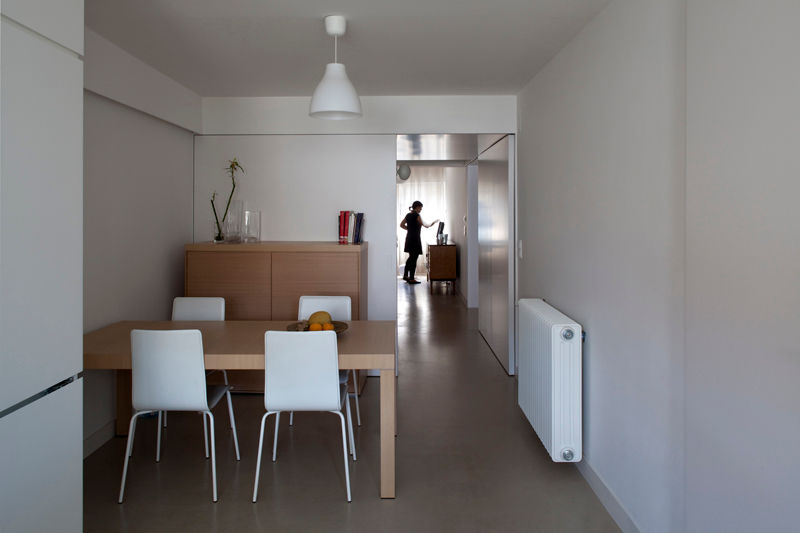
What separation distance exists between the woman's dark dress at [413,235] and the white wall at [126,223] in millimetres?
6785

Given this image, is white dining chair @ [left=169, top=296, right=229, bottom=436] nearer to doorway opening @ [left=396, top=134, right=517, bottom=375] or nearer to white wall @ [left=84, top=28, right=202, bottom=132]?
white wall @ [left=84, top=28, right=202, bottom=132]

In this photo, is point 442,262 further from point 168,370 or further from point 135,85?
point 168,370

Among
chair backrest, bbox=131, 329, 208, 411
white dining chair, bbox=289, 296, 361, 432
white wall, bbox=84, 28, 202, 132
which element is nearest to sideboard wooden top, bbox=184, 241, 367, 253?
white dining chair, bbox=289, 296, 361, 432

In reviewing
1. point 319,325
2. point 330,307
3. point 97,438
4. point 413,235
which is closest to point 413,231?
point 413,235

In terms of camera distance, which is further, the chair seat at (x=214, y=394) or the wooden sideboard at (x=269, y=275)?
the wooden sideboard at (x=269, y=275)

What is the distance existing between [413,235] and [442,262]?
0.90 m

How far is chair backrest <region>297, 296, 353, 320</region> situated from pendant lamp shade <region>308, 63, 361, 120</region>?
1395 mm

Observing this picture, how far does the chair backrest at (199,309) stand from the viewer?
4.01 metres

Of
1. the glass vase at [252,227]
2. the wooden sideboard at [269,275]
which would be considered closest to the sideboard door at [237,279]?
the wooden sideboard at [269,275]

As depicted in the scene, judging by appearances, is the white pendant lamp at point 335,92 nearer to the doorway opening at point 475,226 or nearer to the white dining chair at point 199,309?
the white dining chair at point 199,309

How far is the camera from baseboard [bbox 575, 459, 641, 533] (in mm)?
2574

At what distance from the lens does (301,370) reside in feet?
9.39

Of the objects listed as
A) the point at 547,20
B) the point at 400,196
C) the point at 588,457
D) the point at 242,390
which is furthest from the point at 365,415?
the point at 400,196

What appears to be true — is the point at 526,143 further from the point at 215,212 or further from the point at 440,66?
the point at 215,212
